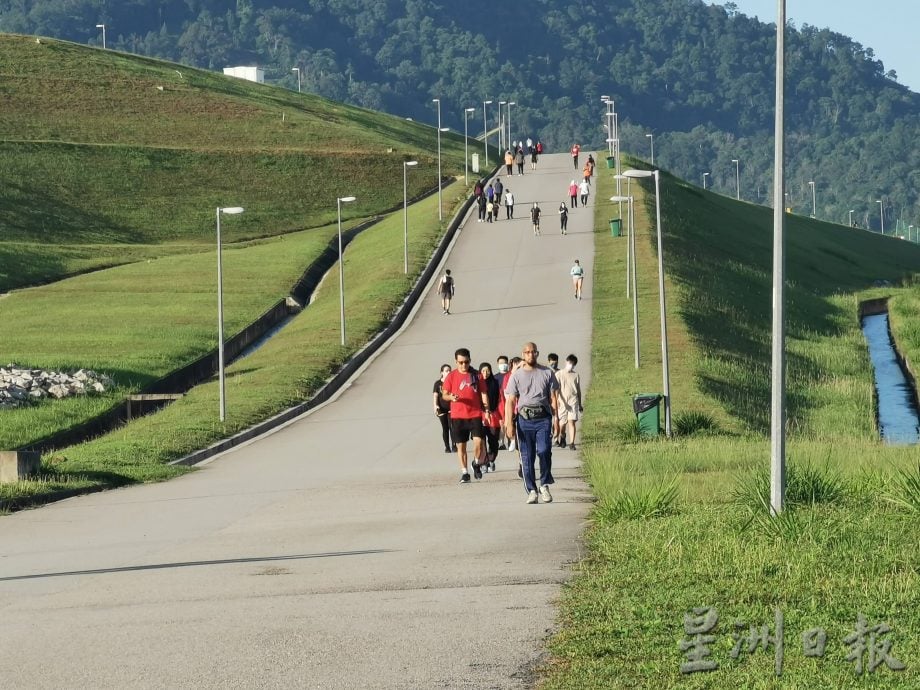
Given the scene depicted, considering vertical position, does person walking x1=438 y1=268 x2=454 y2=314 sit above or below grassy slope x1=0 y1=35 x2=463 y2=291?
below

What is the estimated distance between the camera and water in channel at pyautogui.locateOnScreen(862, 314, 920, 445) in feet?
133

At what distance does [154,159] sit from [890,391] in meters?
57.7

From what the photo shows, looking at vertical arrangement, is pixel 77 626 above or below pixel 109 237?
below

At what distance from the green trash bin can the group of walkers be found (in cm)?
191

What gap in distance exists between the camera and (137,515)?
19.6 meters

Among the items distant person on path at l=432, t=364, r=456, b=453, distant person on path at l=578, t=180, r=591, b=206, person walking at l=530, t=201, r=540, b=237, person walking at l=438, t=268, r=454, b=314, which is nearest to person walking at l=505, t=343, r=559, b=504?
distant person on path at l=432, t=364, r=456, b=453

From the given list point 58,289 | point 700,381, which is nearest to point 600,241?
point 58,289

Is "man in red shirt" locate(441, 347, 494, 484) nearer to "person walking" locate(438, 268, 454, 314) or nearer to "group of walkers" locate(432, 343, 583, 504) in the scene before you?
"group of walkers" locate(432, 343, 583, 504)

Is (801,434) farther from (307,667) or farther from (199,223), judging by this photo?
(199,223)

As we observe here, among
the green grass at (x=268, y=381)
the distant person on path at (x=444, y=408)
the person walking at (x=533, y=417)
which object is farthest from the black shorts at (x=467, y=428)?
the green grass at (x=268, y=381)

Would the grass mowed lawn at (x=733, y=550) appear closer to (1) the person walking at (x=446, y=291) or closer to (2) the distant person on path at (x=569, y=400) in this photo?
(2) the distant person on path at (x=569, y=400)

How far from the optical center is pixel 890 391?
48031 millimetres

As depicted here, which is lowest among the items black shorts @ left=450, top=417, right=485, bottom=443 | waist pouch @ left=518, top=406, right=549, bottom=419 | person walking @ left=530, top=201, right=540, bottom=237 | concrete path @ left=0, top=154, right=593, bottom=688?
concrete path @ left=0, top=154, right=593, bottom=688

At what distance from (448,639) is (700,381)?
89.7 feet
